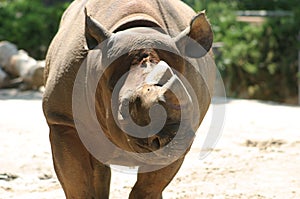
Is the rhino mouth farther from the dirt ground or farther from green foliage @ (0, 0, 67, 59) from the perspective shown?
green foliage @ (0, 0, 67, 59)

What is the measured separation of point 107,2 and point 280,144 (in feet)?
13.5

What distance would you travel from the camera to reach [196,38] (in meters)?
3.75

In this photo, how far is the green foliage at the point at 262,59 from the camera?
13273 mm

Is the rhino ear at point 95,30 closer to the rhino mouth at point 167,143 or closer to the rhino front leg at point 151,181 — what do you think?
the rhino mouth at point 167,143

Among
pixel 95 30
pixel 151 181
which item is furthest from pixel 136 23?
pixel 151 181

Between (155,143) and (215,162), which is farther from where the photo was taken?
(215,162)

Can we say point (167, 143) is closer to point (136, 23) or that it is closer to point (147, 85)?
point (147, 85)

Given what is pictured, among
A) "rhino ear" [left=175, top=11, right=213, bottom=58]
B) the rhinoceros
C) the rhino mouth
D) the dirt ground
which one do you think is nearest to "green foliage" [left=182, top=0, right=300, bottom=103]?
the dirt ground

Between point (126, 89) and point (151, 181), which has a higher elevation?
point (126, 89)

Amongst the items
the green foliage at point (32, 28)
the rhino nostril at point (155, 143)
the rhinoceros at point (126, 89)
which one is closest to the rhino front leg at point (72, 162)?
the rhinoceros at point (126, 89)

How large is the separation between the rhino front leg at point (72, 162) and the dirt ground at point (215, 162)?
49.0 inches

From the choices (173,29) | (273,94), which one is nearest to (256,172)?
(173,29)

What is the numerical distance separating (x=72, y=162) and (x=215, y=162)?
2.80 m

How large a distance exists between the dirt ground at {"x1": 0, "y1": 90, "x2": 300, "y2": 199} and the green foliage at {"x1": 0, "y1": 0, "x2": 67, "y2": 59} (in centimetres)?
421
